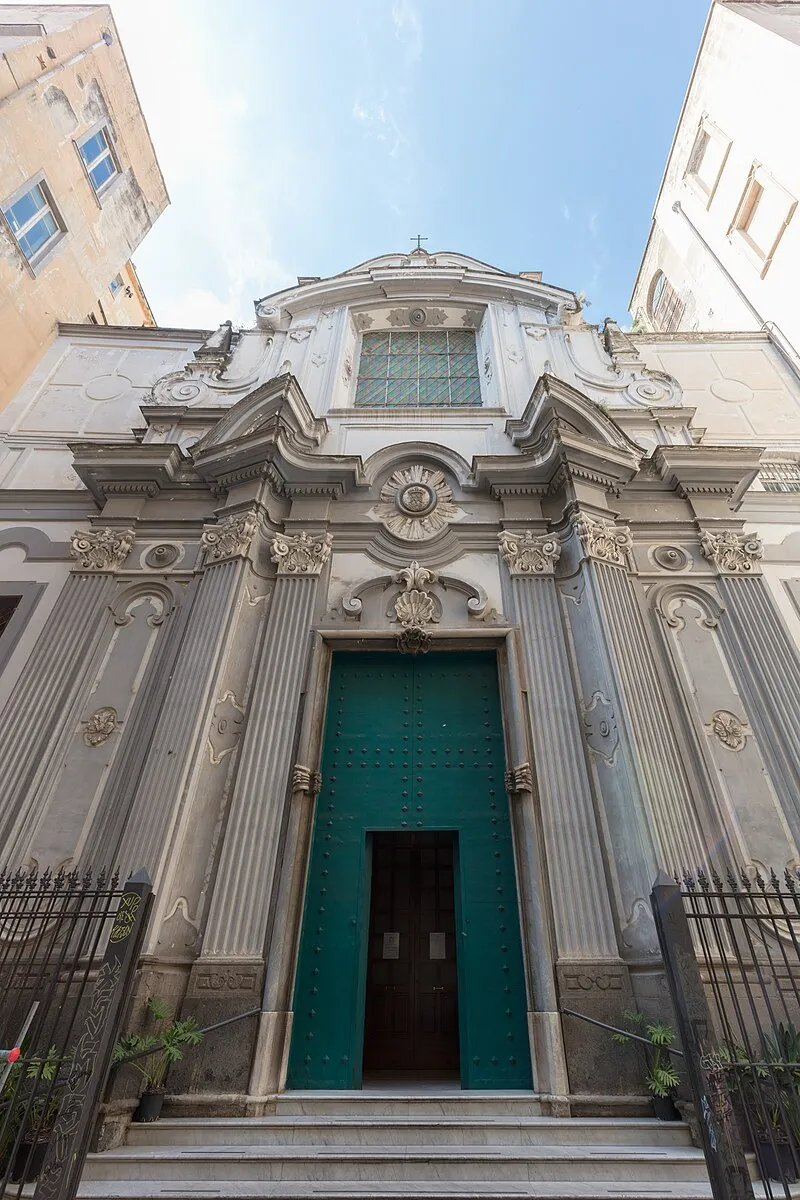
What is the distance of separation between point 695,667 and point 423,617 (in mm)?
3106

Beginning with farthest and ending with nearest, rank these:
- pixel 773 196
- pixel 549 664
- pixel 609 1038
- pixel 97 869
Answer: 1. pixel 773 196
2. pixel 549 664
3. pixel 97 869
4. pixel 609 1038

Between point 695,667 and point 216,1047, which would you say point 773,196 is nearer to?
point 695,667

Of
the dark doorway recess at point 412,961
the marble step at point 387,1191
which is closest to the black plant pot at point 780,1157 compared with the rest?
the marble step at point 387,1191

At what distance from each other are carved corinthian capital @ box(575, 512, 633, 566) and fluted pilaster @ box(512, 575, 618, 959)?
60cm

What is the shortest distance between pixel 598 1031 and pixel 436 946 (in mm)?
3682

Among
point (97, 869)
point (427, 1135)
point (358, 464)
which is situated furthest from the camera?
point (358, 464)

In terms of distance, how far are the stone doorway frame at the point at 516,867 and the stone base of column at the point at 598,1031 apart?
9 centimetres

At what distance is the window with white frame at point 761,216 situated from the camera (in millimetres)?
13547

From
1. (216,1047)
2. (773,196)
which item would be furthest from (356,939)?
(773,196)

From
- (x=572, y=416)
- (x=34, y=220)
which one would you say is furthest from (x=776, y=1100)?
(x=34, y=220)

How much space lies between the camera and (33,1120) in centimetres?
370

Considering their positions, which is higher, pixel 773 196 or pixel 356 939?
pixel 773 196

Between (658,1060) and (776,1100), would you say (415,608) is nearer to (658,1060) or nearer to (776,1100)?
(658,1060)

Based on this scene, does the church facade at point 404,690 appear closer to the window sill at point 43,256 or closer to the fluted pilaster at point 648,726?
the fluted pilaster at point 648,726
